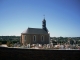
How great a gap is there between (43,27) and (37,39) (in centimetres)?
420

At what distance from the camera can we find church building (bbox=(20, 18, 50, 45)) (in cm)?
2684

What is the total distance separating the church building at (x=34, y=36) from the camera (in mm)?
26844

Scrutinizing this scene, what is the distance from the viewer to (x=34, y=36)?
2741 cm
